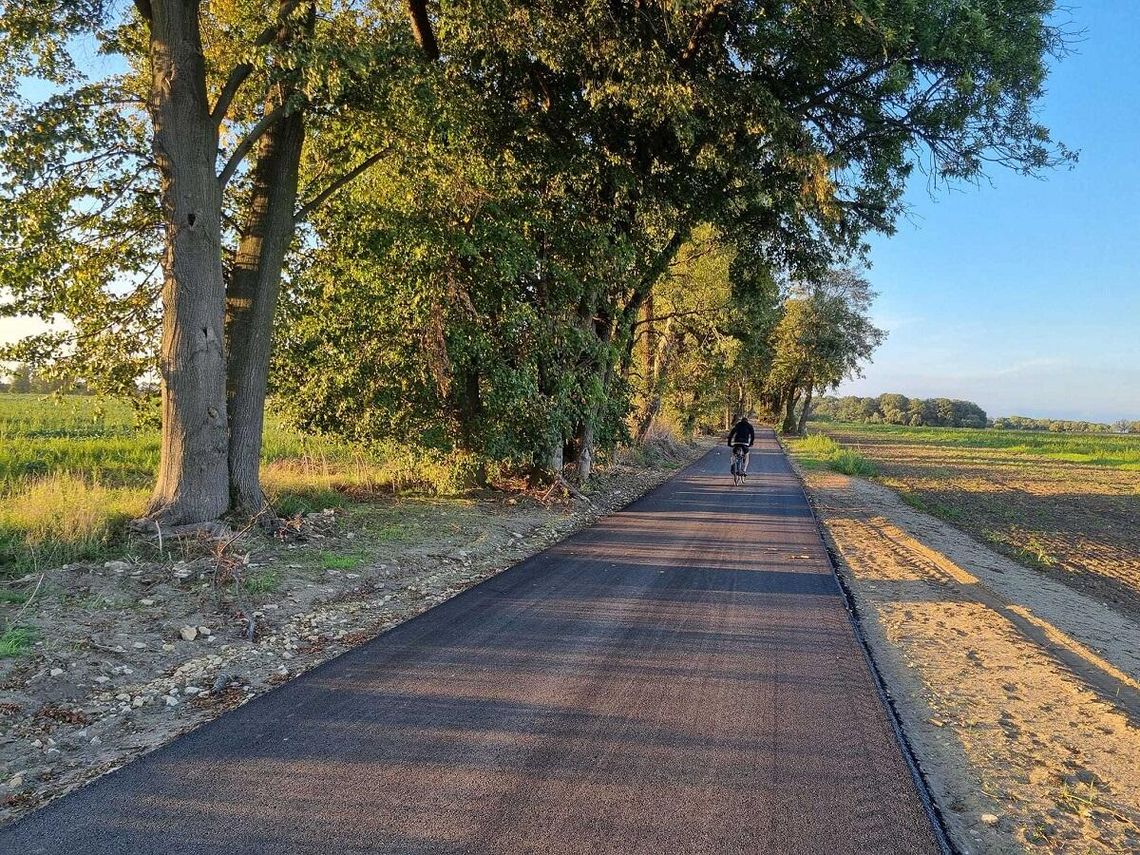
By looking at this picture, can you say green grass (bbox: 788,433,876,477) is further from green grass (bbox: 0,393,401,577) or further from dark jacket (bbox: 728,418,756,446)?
green grass (bbox: 0,393,401,577)

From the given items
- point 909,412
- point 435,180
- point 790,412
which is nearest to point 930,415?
point 909,412

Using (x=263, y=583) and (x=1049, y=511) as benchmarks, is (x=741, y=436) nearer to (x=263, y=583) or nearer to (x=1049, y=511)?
(x=1049, y=511)

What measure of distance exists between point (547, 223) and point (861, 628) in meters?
8.68

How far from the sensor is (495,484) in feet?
45.8

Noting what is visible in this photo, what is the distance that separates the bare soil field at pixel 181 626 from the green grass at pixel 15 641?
2cm

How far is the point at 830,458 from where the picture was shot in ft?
98.9

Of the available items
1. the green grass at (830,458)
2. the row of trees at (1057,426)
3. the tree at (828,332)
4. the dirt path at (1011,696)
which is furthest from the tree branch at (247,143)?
the row of trees at (1057,426)

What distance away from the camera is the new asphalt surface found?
2.90 metres

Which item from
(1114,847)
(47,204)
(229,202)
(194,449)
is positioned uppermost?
(229,202)

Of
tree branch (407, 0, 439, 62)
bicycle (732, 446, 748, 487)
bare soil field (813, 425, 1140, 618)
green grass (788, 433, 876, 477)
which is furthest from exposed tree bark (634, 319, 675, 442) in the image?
tree branch (407, 0, 439, 62)

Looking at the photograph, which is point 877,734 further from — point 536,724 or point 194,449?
point 194,449

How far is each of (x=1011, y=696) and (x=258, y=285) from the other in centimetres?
942

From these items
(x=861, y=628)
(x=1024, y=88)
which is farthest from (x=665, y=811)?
(x=1024, y=88)

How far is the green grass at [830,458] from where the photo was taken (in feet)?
82.9
